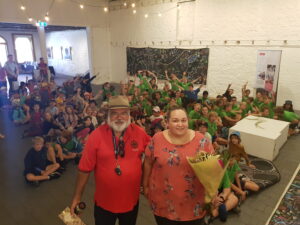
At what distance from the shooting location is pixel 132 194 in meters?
2.05

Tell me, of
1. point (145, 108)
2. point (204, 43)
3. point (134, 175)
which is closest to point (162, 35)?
point (204, 43)

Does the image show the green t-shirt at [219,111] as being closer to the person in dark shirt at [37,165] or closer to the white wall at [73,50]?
the person in dark shirt at [37,165]

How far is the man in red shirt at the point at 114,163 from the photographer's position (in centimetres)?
196

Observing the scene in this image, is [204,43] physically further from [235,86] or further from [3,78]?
[3,78]

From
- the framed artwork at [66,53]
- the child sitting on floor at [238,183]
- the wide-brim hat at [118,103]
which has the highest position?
the framed artwork at [66,53]

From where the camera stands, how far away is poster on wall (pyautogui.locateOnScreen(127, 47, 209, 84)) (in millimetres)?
10633

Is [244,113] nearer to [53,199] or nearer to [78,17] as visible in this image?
[53,199]

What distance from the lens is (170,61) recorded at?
38.2ft

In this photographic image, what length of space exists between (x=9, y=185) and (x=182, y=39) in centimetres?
918

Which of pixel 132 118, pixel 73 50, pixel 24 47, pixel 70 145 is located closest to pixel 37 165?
pixel 70 145

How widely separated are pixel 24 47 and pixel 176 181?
2238 centimetres

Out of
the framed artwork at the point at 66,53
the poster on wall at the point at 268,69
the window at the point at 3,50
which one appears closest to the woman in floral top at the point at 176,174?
the poster on wall at the point at 268,69

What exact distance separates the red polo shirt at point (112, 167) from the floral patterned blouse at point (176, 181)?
0.16m

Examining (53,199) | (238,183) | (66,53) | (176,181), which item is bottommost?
(53,199)
